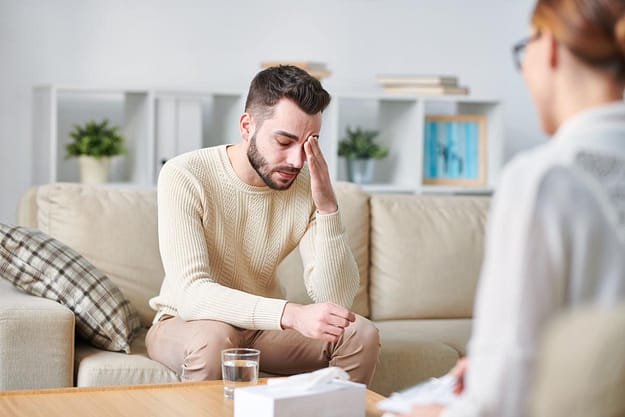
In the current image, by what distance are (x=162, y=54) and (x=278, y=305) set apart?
2.03 metres

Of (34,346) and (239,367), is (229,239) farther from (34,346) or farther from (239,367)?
(239,367)

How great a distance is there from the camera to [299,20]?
13.6ft

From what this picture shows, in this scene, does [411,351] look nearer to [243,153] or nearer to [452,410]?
[243,153]

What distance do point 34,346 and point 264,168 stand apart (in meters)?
0.71

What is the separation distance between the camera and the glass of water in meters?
1.82

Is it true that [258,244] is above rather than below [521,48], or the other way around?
below

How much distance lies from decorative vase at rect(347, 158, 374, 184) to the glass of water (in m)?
2.28

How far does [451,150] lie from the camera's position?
4.19 m

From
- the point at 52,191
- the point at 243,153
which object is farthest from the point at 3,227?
the point at 243,153

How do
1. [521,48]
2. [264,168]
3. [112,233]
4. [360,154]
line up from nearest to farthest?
[521,48], [264,168], [112,233], [360,154]

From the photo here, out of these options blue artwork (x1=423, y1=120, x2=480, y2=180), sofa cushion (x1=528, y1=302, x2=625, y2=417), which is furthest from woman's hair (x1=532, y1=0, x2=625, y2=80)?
blue artwork (x1=423, y1=120, x2=480, y2=180)

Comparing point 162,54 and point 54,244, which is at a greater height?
point 162,54

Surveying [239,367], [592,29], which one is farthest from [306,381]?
[592,29]

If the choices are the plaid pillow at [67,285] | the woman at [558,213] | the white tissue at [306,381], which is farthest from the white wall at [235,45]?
the woman at [558,213]
